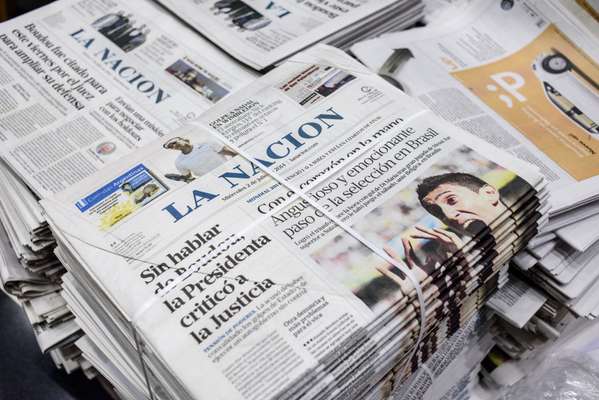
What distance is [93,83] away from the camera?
28.6 inches

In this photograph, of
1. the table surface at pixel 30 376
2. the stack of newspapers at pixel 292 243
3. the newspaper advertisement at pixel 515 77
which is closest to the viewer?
the stack of newspapers at pixel 292 243

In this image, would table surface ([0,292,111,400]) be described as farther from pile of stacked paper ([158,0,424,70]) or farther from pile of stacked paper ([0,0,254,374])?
pile of stacked paper ([158,0,424,70])

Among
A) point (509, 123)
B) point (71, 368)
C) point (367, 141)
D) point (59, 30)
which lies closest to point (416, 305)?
point (367, 141)

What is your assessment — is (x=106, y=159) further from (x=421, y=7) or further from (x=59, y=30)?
(x=421, y=7)

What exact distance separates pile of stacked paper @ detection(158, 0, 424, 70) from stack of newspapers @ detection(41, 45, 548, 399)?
0.46 ft

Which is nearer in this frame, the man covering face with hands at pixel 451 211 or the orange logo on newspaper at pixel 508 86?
the man covering face with hands at pixel 451 211

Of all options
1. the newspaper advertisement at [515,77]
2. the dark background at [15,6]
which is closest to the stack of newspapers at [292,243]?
the newspaper advertisement at [515,77]

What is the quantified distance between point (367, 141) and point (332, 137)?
0.03 m

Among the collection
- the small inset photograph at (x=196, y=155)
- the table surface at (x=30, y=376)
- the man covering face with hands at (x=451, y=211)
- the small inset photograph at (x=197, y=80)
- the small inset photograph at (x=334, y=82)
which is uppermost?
the small inset photograph at (x=334, y=82)

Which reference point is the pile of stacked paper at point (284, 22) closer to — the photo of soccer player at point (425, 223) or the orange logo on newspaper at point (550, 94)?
the orange logo on newspaper at point (550, 94)

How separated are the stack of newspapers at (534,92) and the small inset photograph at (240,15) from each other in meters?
0.14

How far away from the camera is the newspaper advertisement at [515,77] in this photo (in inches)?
27.0

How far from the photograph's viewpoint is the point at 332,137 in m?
0.58

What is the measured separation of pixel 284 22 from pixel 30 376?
595mm
